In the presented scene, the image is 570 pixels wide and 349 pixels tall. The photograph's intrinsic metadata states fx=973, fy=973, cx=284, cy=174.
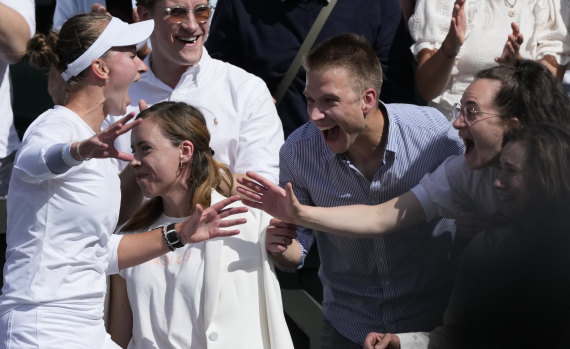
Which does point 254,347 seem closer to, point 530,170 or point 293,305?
point 293,305

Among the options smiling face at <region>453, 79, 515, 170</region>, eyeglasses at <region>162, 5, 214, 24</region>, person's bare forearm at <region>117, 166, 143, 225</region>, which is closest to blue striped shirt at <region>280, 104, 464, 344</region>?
smiling face at <region>453, 79, 515, 170</region>

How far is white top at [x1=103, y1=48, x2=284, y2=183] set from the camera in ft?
13.4

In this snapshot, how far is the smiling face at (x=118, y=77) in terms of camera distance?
341 centimetres

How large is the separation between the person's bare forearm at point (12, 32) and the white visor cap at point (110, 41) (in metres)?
0.59

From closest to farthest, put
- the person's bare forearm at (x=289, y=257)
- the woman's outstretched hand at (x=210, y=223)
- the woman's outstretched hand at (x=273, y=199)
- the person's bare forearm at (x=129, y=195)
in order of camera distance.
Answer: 1. the woman's outstretched hand at (x=273, y=199)
2. the woman's outstretched hand at (x=210, y=223)
3. the person's bare forearm at (x=289, y=257)
4. the person's bare forearm at (x=129, y=195)

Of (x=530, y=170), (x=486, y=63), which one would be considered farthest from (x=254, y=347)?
(x=530, y=170)

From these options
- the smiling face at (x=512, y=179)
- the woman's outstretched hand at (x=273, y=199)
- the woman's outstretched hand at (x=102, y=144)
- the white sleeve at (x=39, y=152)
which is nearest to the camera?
the smiling face at (x=512, y=179)

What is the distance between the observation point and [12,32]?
388 cm

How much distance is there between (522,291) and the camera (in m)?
1.72

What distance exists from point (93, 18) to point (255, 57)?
3.71 ft

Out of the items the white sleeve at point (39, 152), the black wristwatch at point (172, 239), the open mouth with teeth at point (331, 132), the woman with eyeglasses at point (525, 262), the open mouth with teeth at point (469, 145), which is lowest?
the black wristwatch at point (172, 239)

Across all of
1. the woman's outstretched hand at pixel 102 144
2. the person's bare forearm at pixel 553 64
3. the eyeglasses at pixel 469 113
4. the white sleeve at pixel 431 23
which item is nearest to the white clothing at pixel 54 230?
the woman's outstretched hand at pixel 102 144

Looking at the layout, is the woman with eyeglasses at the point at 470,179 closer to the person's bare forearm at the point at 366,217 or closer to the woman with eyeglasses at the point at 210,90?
the person's bare forearm at the point at 366,217

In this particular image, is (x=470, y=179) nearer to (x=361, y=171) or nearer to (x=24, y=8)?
(x=361, y=171)
